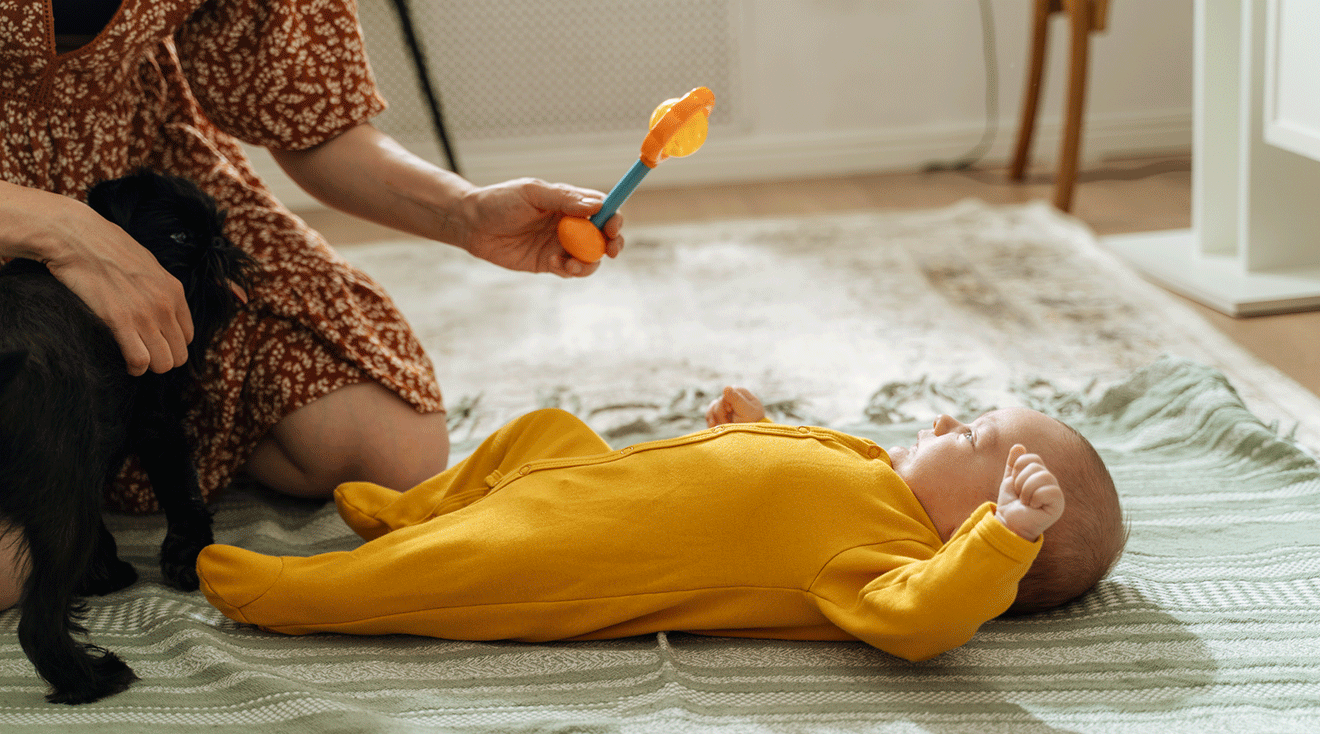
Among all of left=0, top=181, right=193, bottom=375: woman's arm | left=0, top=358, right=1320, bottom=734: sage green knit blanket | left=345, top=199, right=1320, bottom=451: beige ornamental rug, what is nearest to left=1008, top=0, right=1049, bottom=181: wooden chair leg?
left=345, top=199, right=1320, bottom=451: beige ornamental rug

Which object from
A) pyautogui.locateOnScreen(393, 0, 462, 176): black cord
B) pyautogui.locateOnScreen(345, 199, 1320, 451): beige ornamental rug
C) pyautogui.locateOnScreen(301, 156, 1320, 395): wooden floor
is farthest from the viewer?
pyautogui.locateOnScreen(393, 0, 462, 176): black cord

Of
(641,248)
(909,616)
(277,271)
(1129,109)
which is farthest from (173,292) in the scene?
(1129,109)

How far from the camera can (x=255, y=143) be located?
1198 mm

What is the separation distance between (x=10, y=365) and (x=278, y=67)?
50 centimetres

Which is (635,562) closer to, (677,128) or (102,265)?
(677,128)

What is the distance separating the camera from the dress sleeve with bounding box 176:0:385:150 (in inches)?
43.8

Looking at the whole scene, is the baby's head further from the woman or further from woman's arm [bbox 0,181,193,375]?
woman's arm [bbox 0,181,193,375]

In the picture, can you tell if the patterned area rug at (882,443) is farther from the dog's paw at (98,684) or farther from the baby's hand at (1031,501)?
the baby's hand at (1031,501)

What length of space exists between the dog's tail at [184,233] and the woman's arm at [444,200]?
0.69 ft

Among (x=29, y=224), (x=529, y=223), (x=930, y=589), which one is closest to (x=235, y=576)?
(x=29, y=224)

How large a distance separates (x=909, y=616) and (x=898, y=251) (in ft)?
5.24

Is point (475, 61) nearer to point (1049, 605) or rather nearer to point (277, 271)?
point (277, 271)

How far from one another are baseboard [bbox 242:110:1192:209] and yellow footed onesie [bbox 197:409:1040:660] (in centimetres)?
233

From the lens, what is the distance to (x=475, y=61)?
299 centimetres
